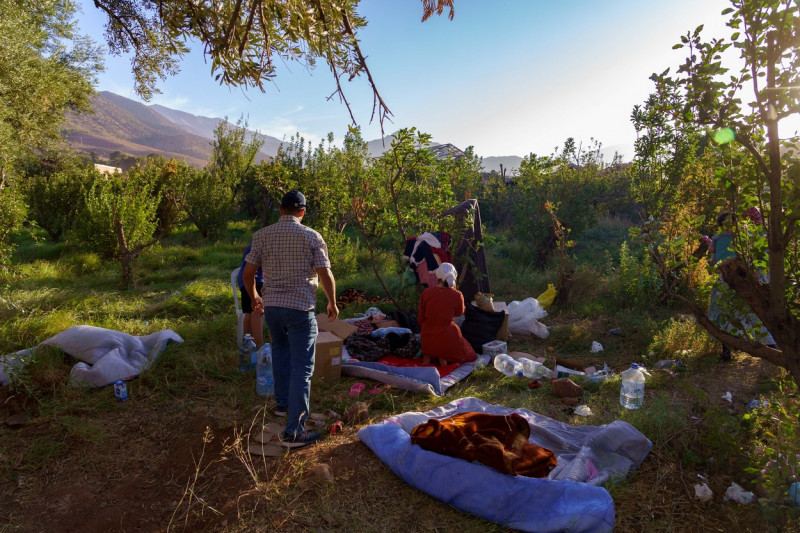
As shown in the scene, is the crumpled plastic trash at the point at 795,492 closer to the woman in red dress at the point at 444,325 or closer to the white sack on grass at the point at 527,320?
the woman in red dress at the point at 444,325

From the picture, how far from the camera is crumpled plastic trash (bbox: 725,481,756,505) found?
2.65 meters

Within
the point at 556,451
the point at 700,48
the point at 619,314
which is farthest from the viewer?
the point at 619,314

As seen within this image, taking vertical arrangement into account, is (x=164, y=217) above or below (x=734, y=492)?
above

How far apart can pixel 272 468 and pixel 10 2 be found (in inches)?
248

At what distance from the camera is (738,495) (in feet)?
8.80

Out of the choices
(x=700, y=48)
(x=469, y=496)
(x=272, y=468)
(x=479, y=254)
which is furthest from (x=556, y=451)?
(x=479, y=254)

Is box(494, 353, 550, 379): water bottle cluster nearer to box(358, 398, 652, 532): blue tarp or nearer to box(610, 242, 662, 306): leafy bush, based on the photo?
box(358, 398, 652, 532): blue tarp

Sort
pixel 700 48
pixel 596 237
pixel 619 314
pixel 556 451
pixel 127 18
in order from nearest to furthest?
1. pixel 700 48
2. pixel 556 451
3. pixel 127 18
4. pixel 619 314
5. pixel 596 237

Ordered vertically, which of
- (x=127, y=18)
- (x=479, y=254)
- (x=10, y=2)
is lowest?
(x=479, y=254)

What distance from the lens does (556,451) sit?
130 inches

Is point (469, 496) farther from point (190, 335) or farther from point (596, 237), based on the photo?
point (596, 237)

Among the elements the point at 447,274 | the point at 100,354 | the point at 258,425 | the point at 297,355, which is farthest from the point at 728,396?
the point at 100,354

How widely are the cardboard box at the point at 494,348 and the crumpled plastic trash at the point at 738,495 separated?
2884mm

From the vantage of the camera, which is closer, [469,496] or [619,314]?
[469,496]
